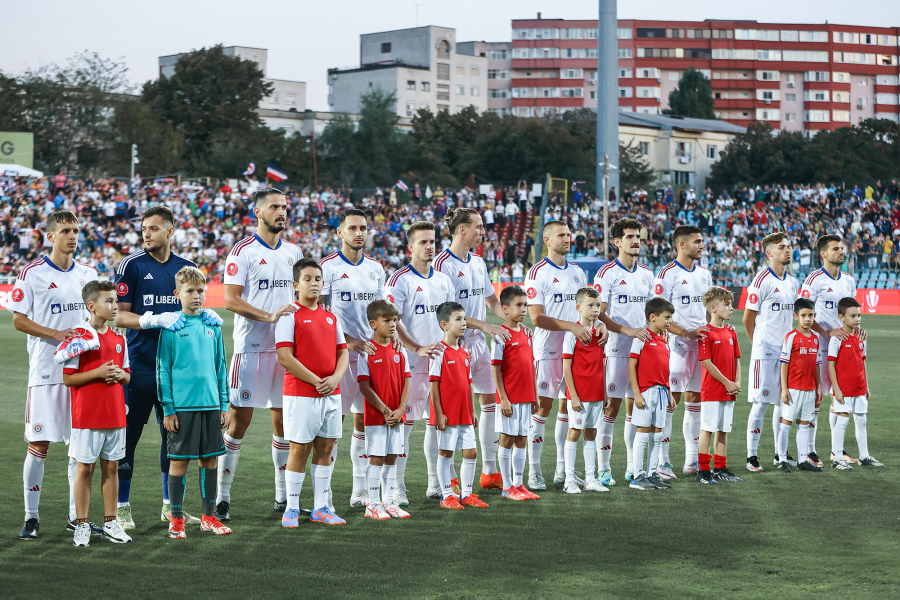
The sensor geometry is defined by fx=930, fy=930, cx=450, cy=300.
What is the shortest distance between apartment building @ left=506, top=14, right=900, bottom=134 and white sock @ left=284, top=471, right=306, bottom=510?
110 meters

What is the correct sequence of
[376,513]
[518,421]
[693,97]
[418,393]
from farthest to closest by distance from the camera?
1. [693,97]
2. [518,421]
3. [418,393]
4. [376,513]

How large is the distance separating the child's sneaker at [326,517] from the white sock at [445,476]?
0.99 m

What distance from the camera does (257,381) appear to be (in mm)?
7305

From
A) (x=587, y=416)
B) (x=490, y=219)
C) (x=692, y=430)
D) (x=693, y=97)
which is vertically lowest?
(x=692, y=430)

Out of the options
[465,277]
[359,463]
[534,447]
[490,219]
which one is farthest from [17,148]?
[534,447]

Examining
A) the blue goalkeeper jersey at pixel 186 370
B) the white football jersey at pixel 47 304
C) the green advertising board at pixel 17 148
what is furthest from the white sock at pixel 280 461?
the green advertising board at pixel 17 148

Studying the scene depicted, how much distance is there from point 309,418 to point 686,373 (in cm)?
410

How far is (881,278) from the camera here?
33219mm

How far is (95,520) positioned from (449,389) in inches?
114

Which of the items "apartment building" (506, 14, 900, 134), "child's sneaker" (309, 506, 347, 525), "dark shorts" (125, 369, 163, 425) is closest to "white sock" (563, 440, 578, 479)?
"child's sneaker" (309, 506, 347, 525)

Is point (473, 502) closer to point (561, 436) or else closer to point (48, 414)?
point (561, 436)

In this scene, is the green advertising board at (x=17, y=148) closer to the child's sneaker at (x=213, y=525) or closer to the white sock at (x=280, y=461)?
the white sock at (x=280, y=461)

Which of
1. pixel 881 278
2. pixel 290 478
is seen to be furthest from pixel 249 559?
pixel 881 278

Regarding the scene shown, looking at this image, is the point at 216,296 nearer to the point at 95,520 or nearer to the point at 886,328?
the point at 886,328
